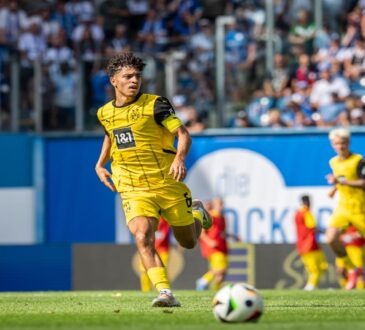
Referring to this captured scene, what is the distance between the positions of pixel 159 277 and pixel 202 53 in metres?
11.7

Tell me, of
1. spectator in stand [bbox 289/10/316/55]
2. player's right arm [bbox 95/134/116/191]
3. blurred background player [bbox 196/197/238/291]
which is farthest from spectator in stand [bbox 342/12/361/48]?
player's right arm [bbox 95/134/116/191]

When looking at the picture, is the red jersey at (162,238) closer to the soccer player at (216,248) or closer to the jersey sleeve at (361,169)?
the soccer player at (216,248)

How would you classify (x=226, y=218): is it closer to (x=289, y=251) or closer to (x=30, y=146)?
(x=289, y=251)

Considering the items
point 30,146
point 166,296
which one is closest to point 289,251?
point 30,146

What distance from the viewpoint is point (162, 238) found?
22422mm

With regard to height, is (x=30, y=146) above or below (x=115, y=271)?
above

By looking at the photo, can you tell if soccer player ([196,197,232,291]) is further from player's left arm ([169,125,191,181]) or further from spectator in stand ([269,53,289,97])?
player's left arm ([169,125,191,181])

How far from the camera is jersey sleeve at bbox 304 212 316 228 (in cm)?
2183

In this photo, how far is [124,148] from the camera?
489 inches

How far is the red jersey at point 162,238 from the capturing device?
22.4 m

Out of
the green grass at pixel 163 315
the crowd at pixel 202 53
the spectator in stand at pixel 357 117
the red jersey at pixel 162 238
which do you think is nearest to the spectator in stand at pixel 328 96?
the crowd at pixel 202 53

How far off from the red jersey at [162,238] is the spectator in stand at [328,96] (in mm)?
3483

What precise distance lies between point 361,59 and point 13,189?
7.22 m

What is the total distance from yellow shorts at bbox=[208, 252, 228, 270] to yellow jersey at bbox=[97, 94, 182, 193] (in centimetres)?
1011
